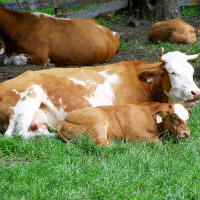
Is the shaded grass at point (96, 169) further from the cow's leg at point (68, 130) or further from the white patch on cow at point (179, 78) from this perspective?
the white patch on cow at point (179, 78)

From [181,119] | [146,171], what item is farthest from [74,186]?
[181,119]

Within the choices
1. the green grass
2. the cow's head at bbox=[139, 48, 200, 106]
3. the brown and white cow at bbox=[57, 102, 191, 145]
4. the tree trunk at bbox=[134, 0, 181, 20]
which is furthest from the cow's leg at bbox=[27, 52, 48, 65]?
the green grass

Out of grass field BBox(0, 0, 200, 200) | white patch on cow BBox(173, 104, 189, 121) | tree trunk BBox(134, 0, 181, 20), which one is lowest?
tree trunk BBox(134, 0, 181, 20)

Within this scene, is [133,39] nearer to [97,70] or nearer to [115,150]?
[97,70]

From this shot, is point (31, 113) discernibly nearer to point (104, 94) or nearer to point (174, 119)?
point (104, 94)

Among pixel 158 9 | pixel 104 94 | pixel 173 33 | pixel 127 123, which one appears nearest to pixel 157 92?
pixel 104 94

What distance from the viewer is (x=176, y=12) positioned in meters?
16.2

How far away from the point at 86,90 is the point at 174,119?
5.22 ft

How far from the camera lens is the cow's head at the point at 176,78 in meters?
7.06

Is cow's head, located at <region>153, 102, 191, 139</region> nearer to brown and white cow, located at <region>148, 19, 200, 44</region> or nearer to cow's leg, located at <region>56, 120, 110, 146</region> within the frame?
cow's leg, located at <region>56, 120, 110, 146</region>

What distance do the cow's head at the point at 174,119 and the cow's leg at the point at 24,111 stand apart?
1740 mm

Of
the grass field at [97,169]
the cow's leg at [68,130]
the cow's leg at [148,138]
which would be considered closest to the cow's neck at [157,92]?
the grass field at [97,169]

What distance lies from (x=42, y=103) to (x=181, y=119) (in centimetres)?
210

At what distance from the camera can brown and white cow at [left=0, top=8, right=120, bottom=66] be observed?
10.2 metres
